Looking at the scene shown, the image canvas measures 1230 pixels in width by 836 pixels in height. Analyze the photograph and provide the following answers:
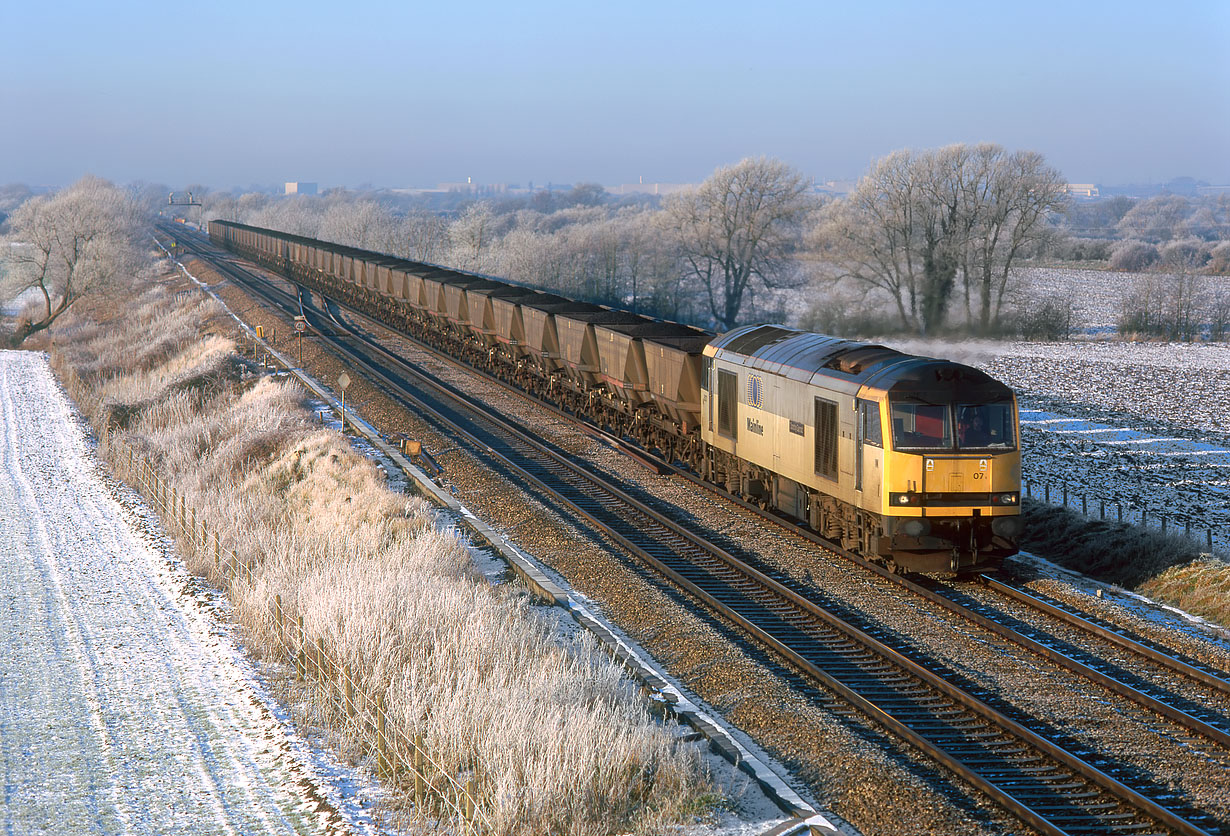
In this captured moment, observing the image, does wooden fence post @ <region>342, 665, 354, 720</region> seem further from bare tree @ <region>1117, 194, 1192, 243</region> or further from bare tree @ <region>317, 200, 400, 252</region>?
bare tree @ <region>1117, 194, 1192, 243</region>

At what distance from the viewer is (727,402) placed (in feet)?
60.7

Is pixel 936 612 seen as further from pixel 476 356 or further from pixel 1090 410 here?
pixel 476 356

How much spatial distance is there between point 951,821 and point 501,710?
3.88 metres

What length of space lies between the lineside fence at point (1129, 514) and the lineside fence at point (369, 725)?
1188 cm

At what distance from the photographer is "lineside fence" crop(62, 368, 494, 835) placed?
867 cm

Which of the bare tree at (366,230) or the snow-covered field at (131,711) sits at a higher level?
the bare tree at (366,230)

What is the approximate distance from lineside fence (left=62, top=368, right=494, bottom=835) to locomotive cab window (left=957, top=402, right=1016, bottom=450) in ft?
25.7

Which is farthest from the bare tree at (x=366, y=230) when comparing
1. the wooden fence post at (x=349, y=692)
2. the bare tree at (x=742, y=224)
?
the wooden fence post at (x=349, y=692)

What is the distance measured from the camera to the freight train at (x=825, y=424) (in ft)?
44.6

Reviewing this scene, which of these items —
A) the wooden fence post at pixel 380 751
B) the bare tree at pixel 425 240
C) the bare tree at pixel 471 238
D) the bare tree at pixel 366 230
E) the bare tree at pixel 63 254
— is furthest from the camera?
the bare tree at pixel 366 230

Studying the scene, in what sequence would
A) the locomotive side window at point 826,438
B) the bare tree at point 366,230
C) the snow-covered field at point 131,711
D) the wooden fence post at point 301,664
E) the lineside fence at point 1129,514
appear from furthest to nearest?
the bare tree at point 366,230 → the lineside fence at point 1129,514 → the locomotive side window at point 826,438 → the wooden fence post at point 301,664 → the snow-covered field at point 131,711

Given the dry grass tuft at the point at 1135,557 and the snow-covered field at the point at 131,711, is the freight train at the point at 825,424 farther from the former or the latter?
the snow-covered field at the point at 131,711

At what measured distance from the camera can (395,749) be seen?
31.3ft

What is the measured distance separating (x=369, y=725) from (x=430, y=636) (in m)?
1.65
